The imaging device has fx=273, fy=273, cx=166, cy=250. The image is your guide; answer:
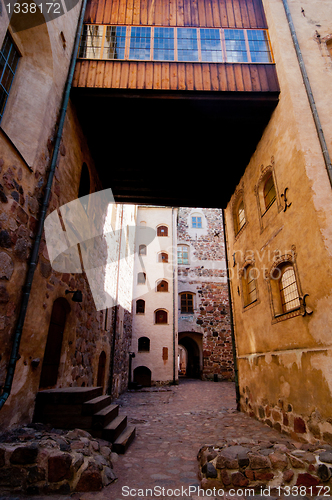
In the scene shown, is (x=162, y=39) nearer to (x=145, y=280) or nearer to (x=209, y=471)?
(x=209, y=471)

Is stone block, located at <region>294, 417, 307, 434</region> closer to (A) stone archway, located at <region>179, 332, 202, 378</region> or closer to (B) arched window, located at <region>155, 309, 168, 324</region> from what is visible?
(B) arched window, located at <region>155, 309, 168, 324</region>

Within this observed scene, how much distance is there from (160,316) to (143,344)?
1919 mm

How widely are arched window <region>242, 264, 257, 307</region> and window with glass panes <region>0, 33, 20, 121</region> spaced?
6273mm

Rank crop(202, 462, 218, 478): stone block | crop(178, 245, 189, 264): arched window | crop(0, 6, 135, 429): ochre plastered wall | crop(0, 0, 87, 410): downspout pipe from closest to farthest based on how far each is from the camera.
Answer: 1. crop(202, 462, 218, 478): stone block
2. crop(0, 0, 87, 410): downspout pipe
3. crop(0, 6, 135, 429): ochre plastered wall
4. crop(178, 245, 189, 264): arched window

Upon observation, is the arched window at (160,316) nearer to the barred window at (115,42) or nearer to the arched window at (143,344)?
the arched window at (143,344)

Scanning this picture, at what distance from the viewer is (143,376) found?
15656mm

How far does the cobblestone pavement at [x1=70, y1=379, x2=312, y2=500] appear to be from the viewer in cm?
310

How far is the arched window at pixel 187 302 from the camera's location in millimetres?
18359

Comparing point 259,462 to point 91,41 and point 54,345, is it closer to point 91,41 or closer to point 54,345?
point 54,345

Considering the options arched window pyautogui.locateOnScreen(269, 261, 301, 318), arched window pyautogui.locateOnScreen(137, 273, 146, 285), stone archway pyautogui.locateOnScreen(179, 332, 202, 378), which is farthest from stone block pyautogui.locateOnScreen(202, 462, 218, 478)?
stone archway pyautogui.locateOnScreen(179, 332, 202, 378)

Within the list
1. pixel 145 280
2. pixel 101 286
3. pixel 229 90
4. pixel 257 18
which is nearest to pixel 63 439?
pixel 101 286

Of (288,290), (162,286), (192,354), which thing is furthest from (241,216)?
(192,354)

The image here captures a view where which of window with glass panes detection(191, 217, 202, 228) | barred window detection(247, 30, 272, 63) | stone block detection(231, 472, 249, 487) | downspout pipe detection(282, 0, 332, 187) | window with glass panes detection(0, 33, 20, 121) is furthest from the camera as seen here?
window with glass panes detection(191, 217, 202, 228)

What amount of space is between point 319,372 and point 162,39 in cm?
818
